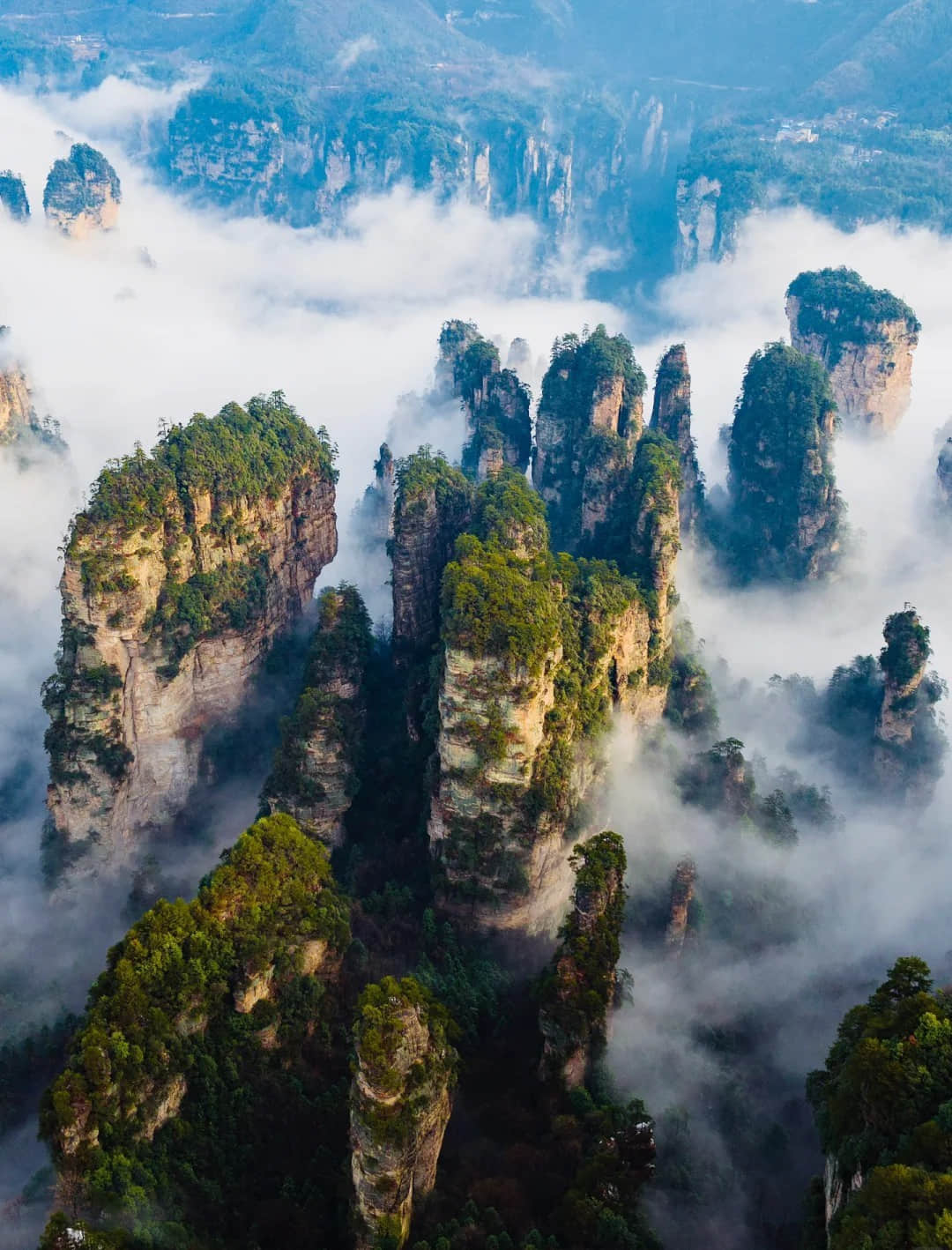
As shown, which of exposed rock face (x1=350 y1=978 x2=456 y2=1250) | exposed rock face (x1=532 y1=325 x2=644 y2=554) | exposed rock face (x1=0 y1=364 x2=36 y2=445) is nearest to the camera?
exposed rock face (x1=350 y1=978 x2=456 y2=1250)

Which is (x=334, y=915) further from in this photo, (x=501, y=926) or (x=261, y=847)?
(x=501, y=926)

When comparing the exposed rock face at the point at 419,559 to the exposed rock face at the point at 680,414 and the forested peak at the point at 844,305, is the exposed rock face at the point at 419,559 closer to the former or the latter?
the exposed rock face at the point at 680,414

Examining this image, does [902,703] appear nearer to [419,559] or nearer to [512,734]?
[419,559]

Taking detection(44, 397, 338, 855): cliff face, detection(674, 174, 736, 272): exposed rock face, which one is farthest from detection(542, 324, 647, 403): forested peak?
detection(674, 174, 736, 272): exposed rock face

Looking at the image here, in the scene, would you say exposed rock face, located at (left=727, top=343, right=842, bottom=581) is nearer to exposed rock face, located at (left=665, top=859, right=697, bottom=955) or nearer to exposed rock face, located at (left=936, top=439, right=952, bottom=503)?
exposed rock face, located at (left=936, top=439, right=952, bottom=503)

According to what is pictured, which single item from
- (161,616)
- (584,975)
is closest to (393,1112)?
(584,975)
